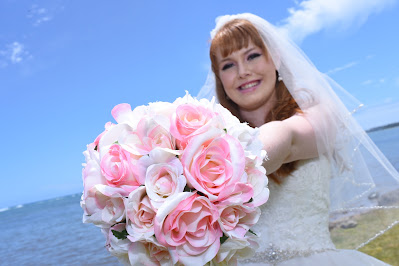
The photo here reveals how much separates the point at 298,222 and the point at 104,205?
1.61 metres

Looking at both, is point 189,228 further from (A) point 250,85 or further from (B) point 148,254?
(A) point 250,85

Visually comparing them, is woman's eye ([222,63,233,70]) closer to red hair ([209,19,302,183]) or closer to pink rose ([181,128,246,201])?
red hair ([209,19,302,183])

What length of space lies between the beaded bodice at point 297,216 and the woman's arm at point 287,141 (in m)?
0.15

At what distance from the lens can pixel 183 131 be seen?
4.31 ft

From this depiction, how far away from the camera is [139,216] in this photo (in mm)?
1277

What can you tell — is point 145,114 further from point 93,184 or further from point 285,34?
point 285,34

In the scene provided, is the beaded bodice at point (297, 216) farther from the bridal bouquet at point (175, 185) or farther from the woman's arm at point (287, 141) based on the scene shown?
the bridal bouquet at point (175, 185)

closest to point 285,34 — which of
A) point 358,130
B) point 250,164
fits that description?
point 358,130

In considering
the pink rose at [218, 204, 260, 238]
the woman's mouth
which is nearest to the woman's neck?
the woman's mouth

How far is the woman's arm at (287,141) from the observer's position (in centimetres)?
199

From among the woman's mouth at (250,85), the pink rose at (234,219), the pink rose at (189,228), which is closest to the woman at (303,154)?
the woman's mouth at (250,85)

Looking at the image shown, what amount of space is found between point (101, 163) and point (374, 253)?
209 inches

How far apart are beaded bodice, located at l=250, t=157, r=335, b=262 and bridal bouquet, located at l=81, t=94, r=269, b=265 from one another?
3.92 ft

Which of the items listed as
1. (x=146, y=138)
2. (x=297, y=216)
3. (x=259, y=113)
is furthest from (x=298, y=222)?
(x=146, y=138)
